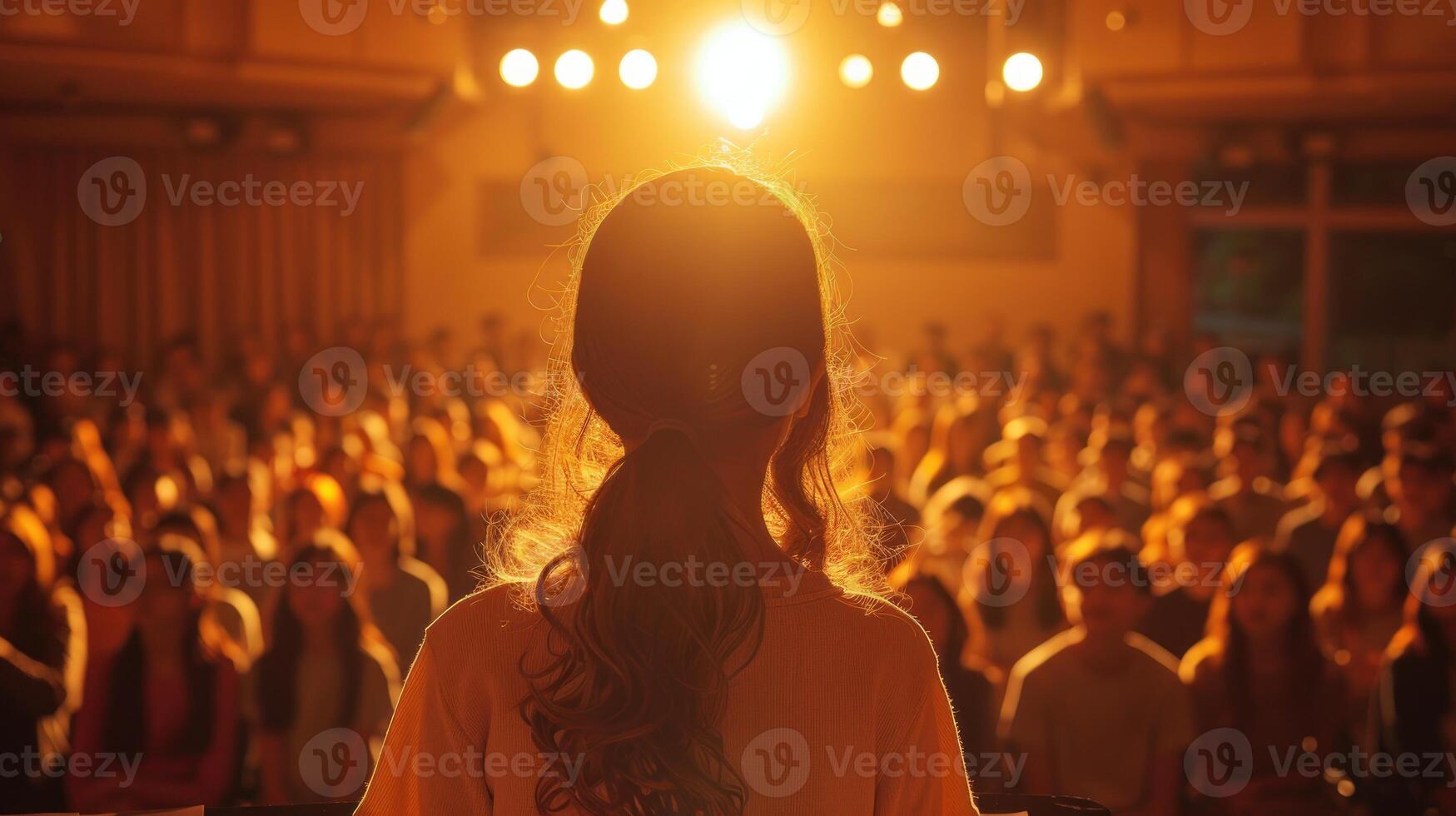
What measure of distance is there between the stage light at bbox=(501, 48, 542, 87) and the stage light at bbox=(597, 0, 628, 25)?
52 centimetres

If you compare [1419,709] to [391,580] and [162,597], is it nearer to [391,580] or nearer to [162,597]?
[391,580]

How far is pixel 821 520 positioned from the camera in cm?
111

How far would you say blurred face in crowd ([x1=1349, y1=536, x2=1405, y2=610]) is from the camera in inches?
175

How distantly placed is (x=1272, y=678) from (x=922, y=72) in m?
4.03

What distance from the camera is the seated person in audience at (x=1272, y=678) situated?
3871mm

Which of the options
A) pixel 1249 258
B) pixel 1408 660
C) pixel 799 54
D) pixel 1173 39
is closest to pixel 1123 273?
pixel 1249 258

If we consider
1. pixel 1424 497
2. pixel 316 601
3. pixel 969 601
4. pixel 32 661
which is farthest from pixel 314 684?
pixel 1424 497

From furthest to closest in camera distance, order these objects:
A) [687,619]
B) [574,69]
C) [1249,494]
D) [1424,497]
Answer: [574,69] → [1249,494] → [1424,497] → [687,619]

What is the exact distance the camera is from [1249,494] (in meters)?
5.88

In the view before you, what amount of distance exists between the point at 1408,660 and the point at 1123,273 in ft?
27.5

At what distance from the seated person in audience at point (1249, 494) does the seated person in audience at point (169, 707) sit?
413 cm

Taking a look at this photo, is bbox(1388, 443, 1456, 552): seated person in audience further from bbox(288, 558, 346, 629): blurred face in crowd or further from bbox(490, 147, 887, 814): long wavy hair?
bbox(490, 147, 887, 814): long wavy hair

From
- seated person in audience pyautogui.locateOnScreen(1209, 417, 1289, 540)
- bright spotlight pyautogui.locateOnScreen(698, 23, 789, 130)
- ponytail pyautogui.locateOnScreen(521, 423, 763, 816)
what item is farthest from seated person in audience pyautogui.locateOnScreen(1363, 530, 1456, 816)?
bright spotlight pyautogui.locateOnScreen(698, 23, 789, 130)

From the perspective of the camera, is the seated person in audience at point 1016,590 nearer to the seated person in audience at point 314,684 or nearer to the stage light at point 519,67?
the seated person in audience at point 314,684
